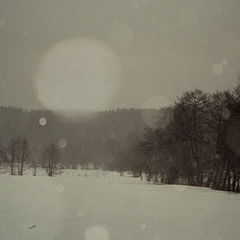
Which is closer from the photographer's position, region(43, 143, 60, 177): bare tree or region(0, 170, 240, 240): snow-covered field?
region(0, 170, 240, 240): snow-covered field

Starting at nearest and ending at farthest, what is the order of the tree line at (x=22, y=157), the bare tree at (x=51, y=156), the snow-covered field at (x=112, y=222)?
1. the snow-covered field at (x=112, y=222)
2. the tree line at (x=22, y=157)
3. the bare tree at (x=51, y=156)

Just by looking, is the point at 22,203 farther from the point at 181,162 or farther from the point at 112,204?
the point at 181,162

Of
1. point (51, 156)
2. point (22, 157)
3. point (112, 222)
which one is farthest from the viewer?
point (51, 156)

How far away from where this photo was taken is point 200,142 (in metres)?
47.2

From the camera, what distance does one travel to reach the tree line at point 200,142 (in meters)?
38.8

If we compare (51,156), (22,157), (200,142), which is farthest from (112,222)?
(51,156)

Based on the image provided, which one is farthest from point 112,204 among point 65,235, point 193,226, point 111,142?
point 111,142

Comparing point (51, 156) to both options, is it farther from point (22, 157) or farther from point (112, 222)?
point (112, 222)

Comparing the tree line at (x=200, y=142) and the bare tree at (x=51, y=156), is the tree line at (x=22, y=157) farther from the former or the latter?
the tree line at (x=200, y=142)

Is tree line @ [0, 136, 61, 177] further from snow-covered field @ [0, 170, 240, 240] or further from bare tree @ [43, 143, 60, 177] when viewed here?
snow-covered field @ [0, 170, 240, 240]

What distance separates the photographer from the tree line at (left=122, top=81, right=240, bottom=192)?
1527 inches

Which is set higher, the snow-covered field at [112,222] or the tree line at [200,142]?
the tree line at [200,142]

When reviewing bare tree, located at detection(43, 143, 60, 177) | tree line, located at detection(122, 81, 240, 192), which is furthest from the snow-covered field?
bare tree, located at detection(43, 143, 60, 177)

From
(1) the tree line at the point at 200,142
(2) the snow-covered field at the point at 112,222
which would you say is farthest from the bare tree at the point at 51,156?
(2) the snow-covered field at the point at 112,222
